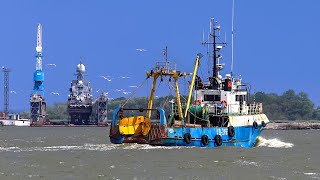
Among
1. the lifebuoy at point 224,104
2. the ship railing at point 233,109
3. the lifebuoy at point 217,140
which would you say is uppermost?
the lifebuoy at point 224,104

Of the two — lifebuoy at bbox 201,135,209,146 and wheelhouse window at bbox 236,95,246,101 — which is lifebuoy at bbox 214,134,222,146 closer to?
lifebuoy at bbox 201,135,209,146

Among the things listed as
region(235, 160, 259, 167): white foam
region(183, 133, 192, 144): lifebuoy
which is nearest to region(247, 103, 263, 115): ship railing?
region(183, 133, 192, 144): lifebuoy

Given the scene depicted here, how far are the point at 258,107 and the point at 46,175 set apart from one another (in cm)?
4119

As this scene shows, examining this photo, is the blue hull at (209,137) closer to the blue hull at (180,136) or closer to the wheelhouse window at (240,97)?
the blue hull at (180,136)

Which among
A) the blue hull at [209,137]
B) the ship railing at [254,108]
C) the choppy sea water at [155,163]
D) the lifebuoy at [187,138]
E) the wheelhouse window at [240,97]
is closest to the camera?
→ the choppy sea water at [155,163]

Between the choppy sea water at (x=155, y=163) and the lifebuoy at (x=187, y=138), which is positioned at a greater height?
the lifebuoy at (x=187, y=138)

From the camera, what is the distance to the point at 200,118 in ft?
227

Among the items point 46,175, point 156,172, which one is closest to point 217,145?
point 156,172

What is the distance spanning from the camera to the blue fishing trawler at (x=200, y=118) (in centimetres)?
6481

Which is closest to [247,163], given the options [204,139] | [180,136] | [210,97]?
[180,136]

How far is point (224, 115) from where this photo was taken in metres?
70.9

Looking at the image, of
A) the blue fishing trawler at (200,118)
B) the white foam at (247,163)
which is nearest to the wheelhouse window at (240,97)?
the blue fishing trawler at (200,118)

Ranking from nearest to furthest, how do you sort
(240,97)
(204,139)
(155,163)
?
(155,163)
(204,139)
(240,97)

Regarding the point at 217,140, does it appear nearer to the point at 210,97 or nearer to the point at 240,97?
the point at 210,97
